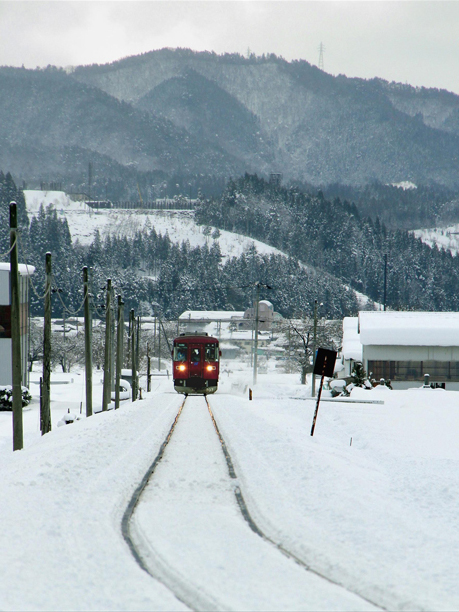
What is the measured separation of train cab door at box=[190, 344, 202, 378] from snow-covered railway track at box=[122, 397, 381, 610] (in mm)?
26114

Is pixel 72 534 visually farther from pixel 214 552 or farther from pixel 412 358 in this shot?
pixel 412 358

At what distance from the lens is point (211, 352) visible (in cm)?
3950

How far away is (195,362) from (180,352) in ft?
3.65

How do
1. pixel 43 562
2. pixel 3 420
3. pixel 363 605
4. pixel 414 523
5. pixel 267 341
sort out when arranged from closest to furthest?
pixel 363 605
pixel 43 562
pixel 414 523
pixel 3 420
pixel 267 341

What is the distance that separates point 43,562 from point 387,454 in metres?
12.8

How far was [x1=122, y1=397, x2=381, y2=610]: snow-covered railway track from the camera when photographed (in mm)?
6566

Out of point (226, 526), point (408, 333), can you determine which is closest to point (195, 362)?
point (408, 333)

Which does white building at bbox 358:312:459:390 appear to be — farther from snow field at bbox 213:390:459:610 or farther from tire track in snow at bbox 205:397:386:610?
tire track in snow at bbox 205:397:386:610

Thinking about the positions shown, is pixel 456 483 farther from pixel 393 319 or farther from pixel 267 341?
pixel 267 341

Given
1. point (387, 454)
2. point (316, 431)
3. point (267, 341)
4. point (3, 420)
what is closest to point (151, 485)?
point (387, 454)

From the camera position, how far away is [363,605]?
6504mm

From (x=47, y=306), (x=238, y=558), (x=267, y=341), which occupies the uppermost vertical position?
(x=47, y=306)

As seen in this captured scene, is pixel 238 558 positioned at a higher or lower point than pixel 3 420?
higher

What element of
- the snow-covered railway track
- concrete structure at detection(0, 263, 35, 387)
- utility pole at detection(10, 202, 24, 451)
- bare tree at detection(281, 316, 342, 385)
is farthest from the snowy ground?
bare tree at detection(281, 316, 342, 385)
